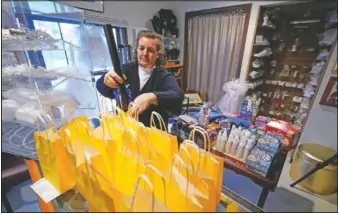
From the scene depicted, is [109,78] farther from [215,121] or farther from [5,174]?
[5,174]

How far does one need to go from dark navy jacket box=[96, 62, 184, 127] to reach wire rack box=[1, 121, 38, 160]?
361mm

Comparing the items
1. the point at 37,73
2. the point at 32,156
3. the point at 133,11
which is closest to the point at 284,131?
the point at 133,11

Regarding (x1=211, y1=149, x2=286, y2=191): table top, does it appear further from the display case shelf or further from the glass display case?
the display case shelf

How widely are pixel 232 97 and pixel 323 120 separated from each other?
0.54 meters

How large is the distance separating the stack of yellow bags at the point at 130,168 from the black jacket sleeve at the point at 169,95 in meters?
0.14

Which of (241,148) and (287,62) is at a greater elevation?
(287,62)

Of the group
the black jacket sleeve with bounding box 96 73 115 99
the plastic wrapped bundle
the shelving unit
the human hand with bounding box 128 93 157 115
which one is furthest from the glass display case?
the shelving unit

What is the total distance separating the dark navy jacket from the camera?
1.75 ft

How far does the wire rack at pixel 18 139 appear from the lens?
0.56 metres

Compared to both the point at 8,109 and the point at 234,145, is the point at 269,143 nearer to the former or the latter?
the point at 234,145

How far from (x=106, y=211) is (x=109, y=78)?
0.37 metres

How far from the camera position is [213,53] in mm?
1272

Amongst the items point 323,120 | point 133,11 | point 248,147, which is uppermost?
point 133,11

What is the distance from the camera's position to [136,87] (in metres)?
0.56
